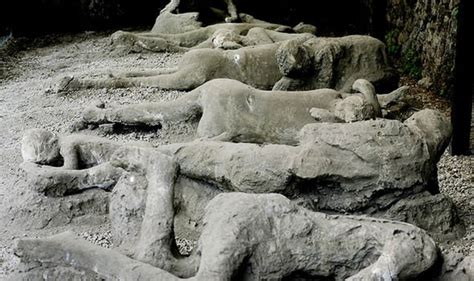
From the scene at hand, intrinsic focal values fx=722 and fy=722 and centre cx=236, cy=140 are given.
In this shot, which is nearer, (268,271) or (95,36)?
(268,271)

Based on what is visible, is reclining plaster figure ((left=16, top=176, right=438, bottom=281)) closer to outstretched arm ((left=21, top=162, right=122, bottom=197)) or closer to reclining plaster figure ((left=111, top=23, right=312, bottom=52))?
outstretched arm ((left=21, top=162, right=122, bottom=197))

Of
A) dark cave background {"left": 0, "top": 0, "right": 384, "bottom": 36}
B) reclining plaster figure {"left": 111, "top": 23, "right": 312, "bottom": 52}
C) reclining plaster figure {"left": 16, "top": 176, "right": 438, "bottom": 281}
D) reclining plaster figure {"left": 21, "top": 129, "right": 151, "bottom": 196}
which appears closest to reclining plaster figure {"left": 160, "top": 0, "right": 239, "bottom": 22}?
reclining plaster figure {"left": 111, "top": 23, "right": 312, "bottom": 52}

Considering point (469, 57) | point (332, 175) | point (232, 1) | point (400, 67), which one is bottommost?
point (400, 67)

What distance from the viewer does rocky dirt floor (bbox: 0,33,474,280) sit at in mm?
4055

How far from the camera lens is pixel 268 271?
309 cm

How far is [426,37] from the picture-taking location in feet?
30.5

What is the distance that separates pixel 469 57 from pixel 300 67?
1.41m

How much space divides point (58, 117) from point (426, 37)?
539cm

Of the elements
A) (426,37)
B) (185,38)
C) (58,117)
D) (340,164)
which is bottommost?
(426,37)

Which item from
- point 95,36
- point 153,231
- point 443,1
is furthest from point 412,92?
point 153,231

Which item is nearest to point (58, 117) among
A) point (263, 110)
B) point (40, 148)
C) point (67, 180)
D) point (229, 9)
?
point (40, 148)

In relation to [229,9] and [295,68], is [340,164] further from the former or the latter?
[229,9]

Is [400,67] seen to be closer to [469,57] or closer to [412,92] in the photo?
[412,92]

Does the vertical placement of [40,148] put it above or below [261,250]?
below
